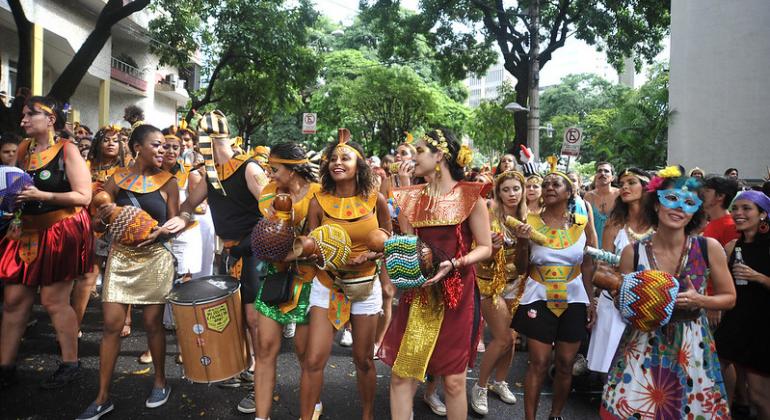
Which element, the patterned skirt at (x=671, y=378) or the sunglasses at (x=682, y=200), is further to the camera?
the sunglasses at (x=682, y=200)

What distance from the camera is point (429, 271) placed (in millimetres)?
3213

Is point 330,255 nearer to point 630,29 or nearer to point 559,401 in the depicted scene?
point 559,401

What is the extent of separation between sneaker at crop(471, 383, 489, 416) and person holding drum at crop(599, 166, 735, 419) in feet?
4.64

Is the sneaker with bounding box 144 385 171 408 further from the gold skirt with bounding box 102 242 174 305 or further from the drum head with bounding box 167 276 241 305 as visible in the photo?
the drum head with bounding box 167 276 241 305

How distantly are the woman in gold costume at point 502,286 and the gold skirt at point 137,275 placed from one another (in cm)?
259

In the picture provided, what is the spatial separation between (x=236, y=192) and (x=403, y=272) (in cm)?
193

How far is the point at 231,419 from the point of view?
4191mm

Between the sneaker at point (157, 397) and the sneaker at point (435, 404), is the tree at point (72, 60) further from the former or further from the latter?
the sneaker at point (435, 404)

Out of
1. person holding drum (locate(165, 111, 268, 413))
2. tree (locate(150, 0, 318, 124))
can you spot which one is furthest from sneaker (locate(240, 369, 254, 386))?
tree (locate(150, 0, 318, 124))

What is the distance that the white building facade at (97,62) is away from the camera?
16.1 meters

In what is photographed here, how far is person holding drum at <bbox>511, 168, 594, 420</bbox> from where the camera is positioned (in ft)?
12.9

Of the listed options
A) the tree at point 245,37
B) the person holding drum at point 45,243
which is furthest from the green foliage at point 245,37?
the person holding drum at point 45,243

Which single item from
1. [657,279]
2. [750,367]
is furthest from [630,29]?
[657,279]

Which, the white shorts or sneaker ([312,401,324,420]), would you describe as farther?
sneaker ([312,401,324,420])
